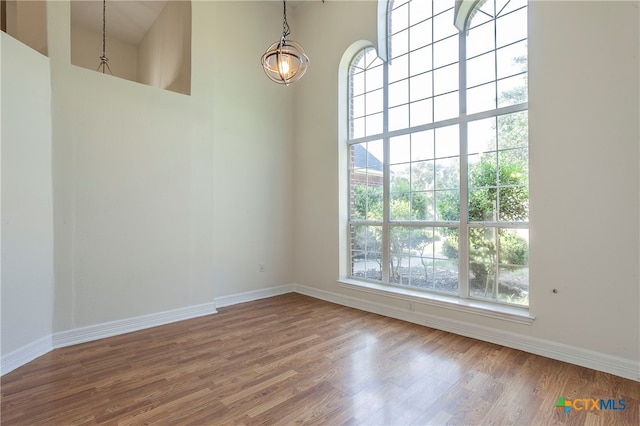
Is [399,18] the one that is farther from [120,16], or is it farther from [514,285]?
[120,16]

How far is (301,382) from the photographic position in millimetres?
2436

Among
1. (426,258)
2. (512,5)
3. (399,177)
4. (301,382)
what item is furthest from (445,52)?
(301,382)

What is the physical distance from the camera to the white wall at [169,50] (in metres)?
4.09

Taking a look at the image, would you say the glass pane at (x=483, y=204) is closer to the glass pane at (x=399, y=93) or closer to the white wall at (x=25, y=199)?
the glass pane at (x=399, y=93)

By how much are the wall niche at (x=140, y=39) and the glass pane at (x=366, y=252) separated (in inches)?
117

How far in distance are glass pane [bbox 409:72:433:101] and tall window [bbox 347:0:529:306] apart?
0.04 feet

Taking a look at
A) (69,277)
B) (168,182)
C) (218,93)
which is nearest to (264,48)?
(218,93)

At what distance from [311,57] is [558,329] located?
184 inches

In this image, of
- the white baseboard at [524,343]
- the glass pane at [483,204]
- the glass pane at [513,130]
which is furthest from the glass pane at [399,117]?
the white baseboard at [524,343]

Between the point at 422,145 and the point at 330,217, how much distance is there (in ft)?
5.40

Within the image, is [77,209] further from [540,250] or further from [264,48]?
[540,250]

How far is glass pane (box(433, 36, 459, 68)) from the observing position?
3.66 meters

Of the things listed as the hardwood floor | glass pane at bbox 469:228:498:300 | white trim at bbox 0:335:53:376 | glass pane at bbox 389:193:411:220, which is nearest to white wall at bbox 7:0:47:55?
white trim at bbox 0:335:53:376

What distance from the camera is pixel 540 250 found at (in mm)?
2912
